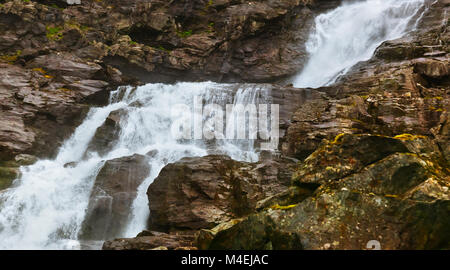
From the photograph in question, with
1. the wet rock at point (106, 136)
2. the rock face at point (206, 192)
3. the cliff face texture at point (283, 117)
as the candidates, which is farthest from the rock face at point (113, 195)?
the wet rock at point (106, 136)

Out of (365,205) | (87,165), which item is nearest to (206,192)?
(87,165)

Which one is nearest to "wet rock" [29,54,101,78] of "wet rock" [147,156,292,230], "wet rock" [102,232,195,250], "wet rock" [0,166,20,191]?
"wet rock" [0,166,20,191]

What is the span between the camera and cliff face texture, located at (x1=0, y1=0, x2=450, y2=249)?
7.00 meters

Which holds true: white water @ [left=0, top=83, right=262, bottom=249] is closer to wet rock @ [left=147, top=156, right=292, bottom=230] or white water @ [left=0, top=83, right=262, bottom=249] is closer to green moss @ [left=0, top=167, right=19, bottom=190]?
green moss @ [left=0, top=167, right=19, bottom=190]

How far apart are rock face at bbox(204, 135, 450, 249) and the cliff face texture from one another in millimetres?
23

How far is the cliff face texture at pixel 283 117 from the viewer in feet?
23.0

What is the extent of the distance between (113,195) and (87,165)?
339 cm

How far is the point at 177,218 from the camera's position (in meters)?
14.7

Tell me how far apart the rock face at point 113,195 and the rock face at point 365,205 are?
9339mm

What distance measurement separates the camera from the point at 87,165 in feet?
63.3

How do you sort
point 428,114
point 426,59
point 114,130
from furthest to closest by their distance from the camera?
point 114,130 < point 426,59 < point 428,114

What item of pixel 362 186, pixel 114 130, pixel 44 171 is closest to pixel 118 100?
pixel 114 130
